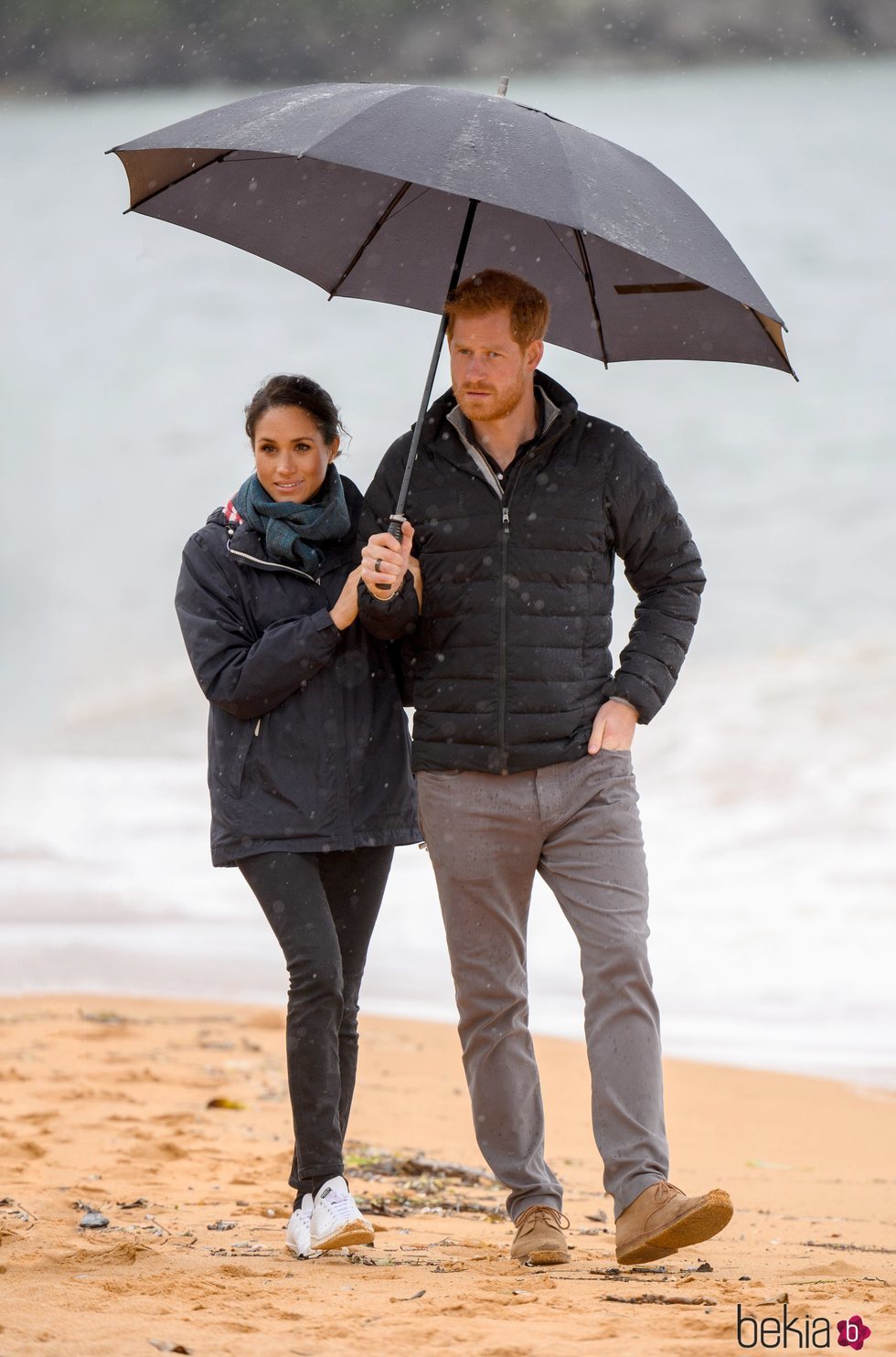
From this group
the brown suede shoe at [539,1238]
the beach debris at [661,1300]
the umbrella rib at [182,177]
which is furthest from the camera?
the umbrella rib at [182,177]

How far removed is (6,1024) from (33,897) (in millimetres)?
3986

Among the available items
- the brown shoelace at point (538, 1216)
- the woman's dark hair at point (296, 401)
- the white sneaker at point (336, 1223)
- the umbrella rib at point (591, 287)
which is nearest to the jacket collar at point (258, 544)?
the woman's dark hair at point (296, 401)

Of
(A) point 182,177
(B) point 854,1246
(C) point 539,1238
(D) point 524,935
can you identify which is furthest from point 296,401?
(B) point 854,1246

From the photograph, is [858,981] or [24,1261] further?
[858,981]

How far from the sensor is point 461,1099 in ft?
18.4

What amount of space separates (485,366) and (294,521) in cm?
51

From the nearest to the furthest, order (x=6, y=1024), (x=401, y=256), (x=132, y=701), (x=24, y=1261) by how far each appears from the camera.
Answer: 1. (x=24, y=1261)
2. (x=401, y=256)
3. (x=6, y=1024)
4. (x=132, y=701)

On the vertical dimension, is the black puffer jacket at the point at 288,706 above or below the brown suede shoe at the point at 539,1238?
above

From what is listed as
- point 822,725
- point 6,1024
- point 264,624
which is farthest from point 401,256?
point 822,725

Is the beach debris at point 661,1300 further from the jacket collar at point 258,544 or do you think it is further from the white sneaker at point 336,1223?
the jacket collar at point 258,544

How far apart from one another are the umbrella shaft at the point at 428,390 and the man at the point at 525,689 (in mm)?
35

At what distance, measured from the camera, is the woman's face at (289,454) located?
326 centimetres

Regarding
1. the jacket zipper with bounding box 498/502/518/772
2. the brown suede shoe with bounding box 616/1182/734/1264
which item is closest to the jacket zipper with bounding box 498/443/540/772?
the jacket zipper with bounding box 498/502/518/772

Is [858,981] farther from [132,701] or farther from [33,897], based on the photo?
[132,701]
